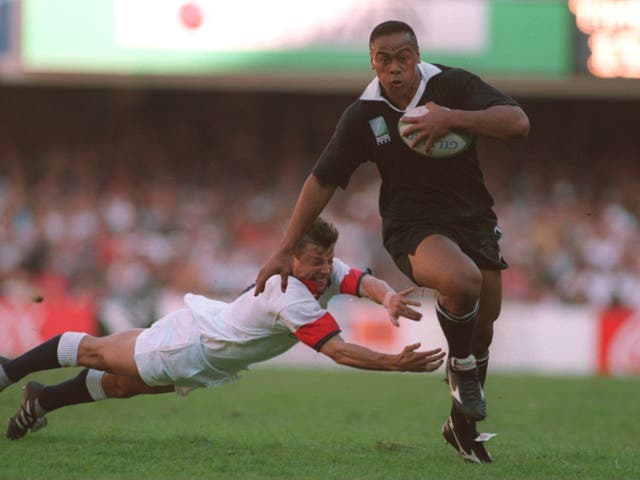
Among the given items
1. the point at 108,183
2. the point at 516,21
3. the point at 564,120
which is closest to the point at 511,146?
the point at 564,120

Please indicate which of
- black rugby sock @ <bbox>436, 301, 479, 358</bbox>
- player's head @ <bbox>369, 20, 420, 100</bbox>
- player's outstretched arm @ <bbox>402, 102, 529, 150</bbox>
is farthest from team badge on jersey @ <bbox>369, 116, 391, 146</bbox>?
black rugby sock @ <bbox>436, 301, 479, 358</bbox>

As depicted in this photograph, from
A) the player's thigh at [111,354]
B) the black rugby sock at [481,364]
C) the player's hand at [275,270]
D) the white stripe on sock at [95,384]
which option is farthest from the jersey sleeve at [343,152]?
the white stripe on sock at [95,384]

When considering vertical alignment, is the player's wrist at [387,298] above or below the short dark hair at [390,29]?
below

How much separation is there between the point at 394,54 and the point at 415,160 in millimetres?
605

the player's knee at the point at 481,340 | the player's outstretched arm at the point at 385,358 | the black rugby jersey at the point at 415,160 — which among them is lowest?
the player's knee at the point at 481,340

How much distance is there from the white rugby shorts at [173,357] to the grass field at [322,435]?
16.5 inches

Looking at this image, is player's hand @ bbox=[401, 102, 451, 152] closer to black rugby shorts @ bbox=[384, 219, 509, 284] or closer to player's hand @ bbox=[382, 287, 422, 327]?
black rugby shorts @ bbox=[384, 219, 509, 284]

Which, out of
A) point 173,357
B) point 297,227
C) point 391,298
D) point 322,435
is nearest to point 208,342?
point 173,357

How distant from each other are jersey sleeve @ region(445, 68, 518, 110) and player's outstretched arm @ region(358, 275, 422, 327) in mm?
1045

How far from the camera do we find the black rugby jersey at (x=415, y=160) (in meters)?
5.86

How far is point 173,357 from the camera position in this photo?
241 inches

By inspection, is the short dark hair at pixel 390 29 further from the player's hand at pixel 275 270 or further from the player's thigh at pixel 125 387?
the player's thigh at pixel 125 387

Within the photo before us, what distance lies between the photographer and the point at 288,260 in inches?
233

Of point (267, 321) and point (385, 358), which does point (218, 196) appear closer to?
point (267, 321)
